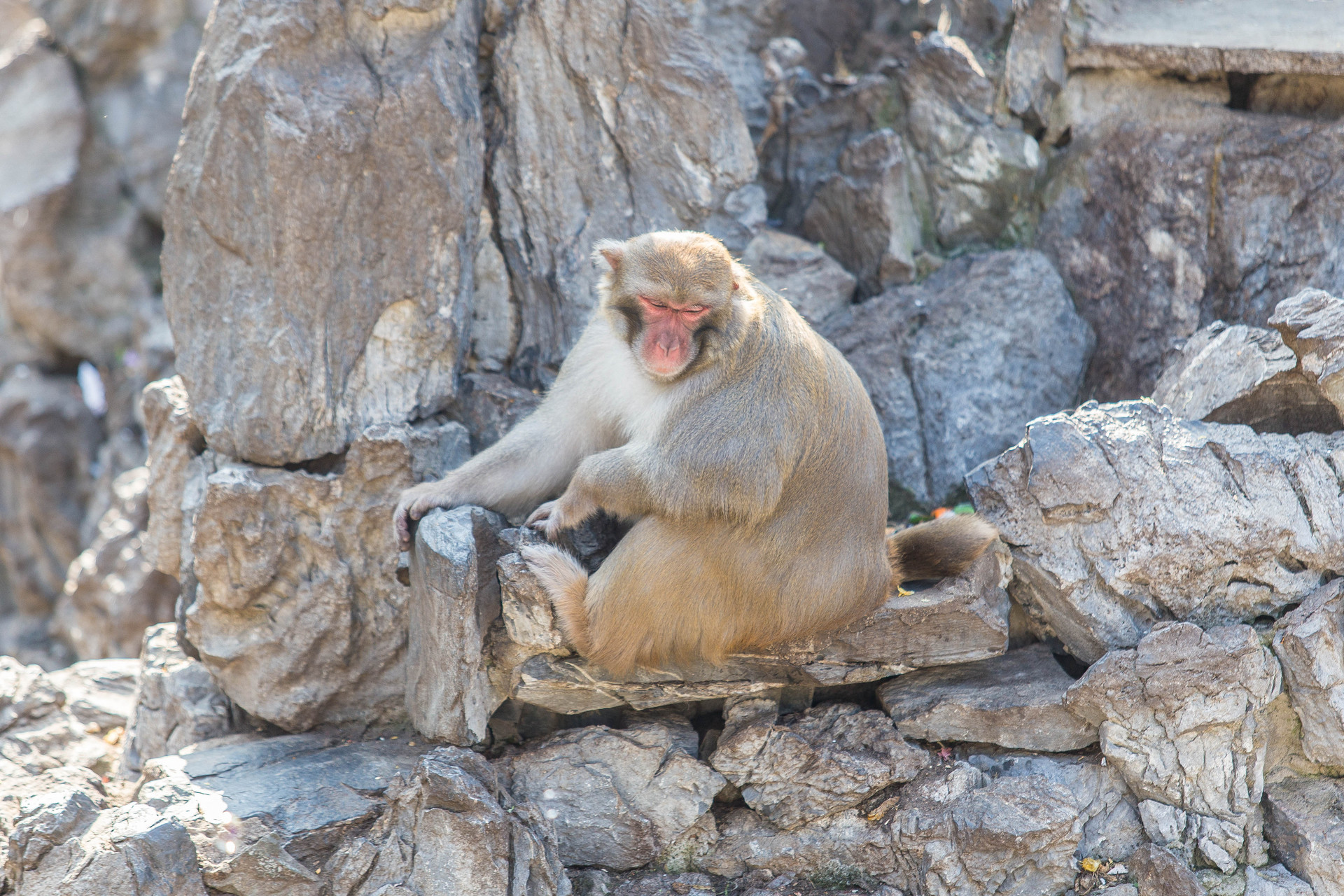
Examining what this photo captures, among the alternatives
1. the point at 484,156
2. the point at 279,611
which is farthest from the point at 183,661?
the point at 484,156

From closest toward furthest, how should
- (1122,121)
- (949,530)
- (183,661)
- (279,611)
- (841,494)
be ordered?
(841,494)
(949,530)
(279,611)
(183,661)
(1122,121)

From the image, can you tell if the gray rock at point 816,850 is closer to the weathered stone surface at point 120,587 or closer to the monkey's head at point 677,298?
the monkey's head at point 677,298

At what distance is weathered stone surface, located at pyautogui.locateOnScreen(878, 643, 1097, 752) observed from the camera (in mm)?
3984

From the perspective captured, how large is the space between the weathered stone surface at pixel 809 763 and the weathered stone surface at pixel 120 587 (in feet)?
16.8

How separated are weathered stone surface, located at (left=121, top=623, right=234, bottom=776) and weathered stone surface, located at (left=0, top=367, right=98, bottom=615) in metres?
4.93

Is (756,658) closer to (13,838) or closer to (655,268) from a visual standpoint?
(655,268)

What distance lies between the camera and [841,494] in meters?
3.78

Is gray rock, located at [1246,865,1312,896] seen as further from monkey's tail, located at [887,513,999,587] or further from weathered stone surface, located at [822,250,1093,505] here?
weathered stone surface, located at [822,250,1093,505]

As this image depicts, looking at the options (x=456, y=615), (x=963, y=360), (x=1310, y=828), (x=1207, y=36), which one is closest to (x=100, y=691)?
(x=456, y=615)

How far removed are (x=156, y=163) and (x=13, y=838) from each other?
7.17 m

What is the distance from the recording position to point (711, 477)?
3523mm

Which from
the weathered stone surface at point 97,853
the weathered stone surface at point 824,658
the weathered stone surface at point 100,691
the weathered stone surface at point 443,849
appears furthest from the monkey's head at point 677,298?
the weathered stone surface at point 100,691

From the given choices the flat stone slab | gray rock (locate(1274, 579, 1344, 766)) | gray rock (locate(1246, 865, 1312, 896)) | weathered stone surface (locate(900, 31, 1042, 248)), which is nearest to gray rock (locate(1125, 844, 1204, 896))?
gray rock (locate(1246, 865, 1312, 896))

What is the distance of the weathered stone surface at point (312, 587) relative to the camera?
4367 millimetres
